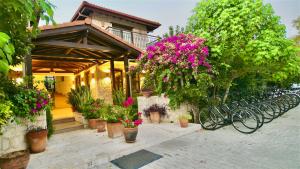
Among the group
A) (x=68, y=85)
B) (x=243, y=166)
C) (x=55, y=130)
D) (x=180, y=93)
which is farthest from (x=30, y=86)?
(x=68, y=85)

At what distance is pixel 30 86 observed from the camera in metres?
5.07

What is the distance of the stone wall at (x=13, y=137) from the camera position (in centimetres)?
409

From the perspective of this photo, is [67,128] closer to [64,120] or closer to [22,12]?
[64,120]

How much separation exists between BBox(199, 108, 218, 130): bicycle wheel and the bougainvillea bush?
58 centimetres

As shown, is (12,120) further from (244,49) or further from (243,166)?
(244,49)

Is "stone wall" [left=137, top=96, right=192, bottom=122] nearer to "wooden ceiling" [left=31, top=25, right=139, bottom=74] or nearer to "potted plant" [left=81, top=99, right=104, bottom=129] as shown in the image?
"potted plant" [left=81, top=99, right=104, bottom=129]

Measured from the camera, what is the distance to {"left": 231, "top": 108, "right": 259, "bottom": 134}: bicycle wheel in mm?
4973

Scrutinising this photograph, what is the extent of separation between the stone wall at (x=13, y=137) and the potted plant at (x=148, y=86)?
13.0 feet

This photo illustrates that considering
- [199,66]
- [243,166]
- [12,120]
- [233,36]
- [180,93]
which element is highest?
[233,36]

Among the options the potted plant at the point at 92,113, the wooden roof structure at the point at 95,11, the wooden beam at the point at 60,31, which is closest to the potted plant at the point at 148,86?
the potted plant at the point at 92,113

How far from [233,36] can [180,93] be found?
2.52m

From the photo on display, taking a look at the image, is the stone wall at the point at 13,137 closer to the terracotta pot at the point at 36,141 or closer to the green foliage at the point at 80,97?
the terracotta pot at the point at 36,141

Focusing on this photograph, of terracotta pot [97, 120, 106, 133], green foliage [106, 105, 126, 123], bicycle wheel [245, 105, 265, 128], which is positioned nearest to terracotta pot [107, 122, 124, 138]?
green foliage [106, 105, 126, 123]

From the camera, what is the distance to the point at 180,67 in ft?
19.5
